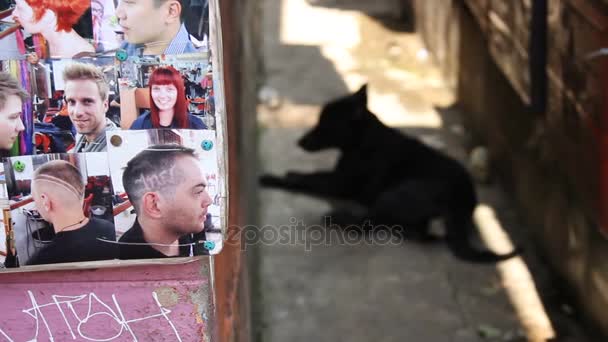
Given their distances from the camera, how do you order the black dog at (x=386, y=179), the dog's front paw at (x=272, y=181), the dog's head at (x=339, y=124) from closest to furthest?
1. the black dog at (x=386, y=179)
2. the dog's head at (x=339, y=124)
3. the dog's front paw at (x=272, y=181)

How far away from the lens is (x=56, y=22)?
1.64m

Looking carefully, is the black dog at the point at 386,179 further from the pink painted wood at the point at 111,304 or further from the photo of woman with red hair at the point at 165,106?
the photo of woman with red hair at the point at 165,106

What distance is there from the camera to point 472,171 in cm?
541

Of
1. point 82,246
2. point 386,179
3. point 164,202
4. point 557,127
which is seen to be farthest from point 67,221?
point 386,179

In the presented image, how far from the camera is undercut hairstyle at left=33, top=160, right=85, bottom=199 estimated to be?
5.59 ft

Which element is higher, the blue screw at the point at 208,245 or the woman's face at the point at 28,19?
the woman's face at the point at 28,19

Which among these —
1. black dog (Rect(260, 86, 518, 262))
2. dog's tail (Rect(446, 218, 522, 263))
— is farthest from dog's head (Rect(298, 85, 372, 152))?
dog's tail (Rect(446, 218, 522, 263))

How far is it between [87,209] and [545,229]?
3156 millimetres

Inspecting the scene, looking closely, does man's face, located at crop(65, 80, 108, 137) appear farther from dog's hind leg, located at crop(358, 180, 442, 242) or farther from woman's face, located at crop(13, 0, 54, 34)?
dog's hind leg, located at crop(358, 180, 442, 242)

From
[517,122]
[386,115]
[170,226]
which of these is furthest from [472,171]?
[170,226]

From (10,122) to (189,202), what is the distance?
1.20 feet

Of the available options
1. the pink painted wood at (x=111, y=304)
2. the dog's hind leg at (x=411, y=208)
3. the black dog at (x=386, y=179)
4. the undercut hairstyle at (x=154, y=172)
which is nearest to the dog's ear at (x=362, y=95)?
the black dog at (x=386, y=179)

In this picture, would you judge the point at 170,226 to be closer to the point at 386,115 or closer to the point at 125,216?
the point at 125,216

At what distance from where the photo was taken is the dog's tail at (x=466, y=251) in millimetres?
4332
